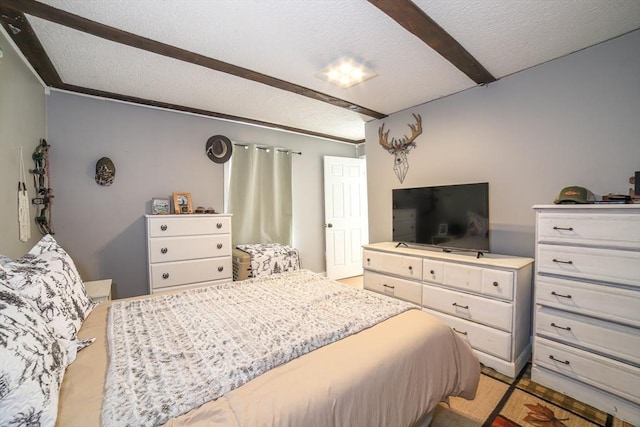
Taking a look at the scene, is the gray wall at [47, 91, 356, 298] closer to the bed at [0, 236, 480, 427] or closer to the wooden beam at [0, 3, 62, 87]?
the wooden beam at [0, 3, 62, 87]

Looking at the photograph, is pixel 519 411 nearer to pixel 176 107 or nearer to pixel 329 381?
pixel 329 381

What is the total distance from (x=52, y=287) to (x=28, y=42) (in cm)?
183

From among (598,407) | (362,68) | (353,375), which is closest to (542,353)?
(598,407)

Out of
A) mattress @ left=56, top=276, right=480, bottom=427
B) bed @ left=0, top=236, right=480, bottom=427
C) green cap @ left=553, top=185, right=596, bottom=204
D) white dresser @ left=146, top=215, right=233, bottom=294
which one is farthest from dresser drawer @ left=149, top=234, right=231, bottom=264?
green cap @ left=553, top=185, right=596, bottom=204

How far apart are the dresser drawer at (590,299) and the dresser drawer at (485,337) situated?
38 centimetres

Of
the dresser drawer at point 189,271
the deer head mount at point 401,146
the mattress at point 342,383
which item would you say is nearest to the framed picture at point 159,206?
the dresser drawer at point 189,271

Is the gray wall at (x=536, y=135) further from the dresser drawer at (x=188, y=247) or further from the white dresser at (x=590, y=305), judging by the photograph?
the dresser drawer at (x=188, y=247)

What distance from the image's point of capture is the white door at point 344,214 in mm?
4379

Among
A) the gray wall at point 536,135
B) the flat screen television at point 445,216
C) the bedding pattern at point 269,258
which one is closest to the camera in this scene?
the gray wall at point 536,135

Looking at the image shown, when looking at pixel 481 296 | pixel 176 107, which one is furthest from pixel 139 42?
pixel 481 296

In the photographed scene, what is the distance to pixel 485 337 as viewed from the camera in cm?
208

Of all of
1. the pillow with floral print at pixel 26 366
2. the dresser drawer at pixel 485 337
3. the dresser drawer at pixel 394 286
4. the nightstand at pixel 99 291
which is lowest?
the dresser drawer at pixel 485 337

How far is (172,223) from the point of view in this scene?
281cm

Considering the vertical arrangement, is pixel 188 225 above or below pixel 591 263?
above
